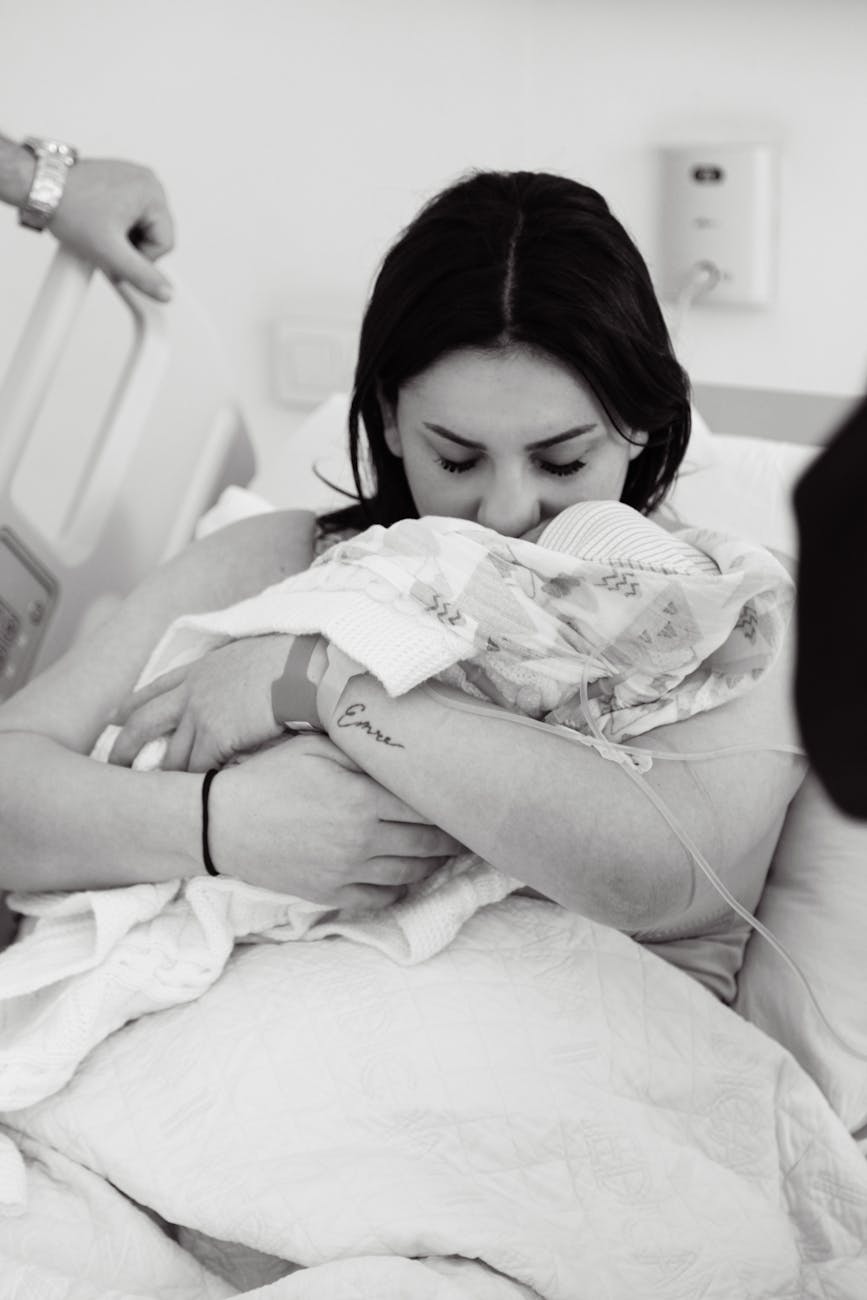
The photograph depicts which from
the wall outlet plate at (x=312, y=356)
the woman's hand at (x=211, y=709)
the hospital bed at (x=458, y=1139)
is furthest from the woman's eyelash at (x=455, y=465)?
the wall outlet plate at (x=312, y=356)

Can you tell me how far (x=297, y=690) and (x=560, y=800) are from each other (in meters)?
0.25

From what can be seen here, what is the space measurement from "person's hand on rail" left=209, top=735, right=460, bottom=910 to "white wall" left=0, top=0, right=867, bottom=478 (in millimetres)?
1172

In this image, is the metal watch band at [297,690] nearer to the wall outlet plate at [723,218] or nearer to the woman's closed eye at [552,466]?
the woman's closed eye at [552,466]

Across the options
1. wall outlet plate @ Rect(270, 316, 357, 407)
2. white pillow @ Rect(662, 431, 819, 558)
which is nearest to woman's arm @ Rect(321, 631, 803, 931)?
white pillow @ Rect(662, 431, 819, 558)

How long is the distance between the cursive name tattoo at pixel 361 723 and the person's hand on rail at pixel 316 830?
53 millimetres

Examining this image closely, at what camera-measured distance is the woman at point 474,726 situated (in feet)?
4.15

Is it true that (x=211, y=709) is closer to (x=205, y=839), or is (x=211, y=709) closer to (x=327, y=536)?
(x=205, y=839)

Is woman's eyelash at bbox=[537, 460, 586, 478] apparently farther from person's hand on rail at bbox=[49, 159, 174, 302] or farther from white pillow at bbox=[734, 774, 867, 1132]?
person's hand on rail at bbox=[49, 159, 174, 302]

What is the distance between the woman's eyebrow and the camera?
1408 millimetres

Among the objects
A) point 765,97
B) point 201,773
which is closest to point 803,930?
point 201,773

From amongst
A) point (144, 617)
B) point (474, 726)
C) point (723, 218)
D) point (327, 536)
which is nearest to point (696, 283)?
point (723, 218)

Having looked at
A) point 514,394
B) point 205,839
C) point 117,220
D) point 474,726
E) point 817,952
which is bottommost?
point 817,952

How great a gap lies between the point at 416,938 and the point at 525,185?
724 millimetres

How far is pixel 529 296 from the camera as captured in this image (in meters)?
1.41
